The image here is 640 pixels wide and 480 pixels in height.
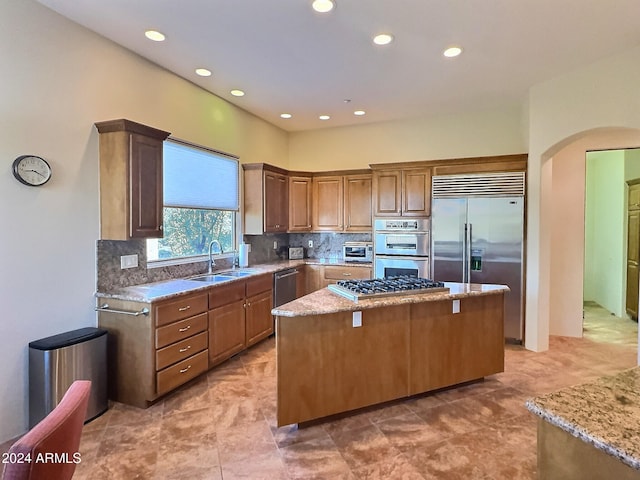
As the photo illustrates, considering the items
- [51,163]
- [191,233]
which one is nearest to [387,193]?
[191,233]

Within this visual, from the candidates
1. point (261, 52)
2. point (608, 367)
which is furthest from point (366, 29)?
point (608, 367)

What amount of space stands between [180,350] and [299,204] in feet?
10.3

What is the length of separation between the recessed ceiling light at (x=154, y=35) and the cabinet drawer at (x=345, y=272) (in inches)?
138

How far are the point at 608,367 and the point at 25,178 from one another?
5.65m

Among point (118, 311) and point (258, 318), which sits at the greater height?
point (118, 311)

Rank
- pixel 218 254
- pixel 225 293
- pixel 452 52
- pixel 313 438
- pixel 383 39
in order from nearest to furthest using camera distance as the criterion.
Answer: pixel 313 438
pixel 383 39
pixel 452 52
pixel 225 293
pixel 218 254

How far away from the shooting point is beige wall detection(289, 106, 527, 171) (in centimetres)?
507

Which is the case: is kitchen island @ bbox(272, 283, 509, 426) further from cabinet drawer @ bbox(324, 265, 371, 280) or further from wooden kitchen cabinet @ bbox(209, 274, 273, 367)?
cabinet drawer @ bbox(324, 265, 371, 280)

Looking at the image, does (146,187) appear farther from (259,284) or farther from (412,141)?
(412,141)

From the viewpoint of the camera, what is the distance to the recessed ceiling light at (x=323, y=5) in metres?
2.59

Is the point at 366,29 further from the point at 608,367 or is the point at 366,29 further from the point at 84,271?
the point at 608,367

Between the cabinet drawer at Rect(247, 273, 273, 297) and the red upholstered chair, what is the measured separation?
3.08 metres

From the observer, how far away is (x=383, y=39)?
10.3 feet

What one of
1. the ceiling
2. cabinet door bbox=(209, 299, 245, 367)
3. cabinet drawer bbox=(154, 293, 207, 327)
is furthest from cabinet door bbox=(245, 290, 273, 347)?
the ceiling
